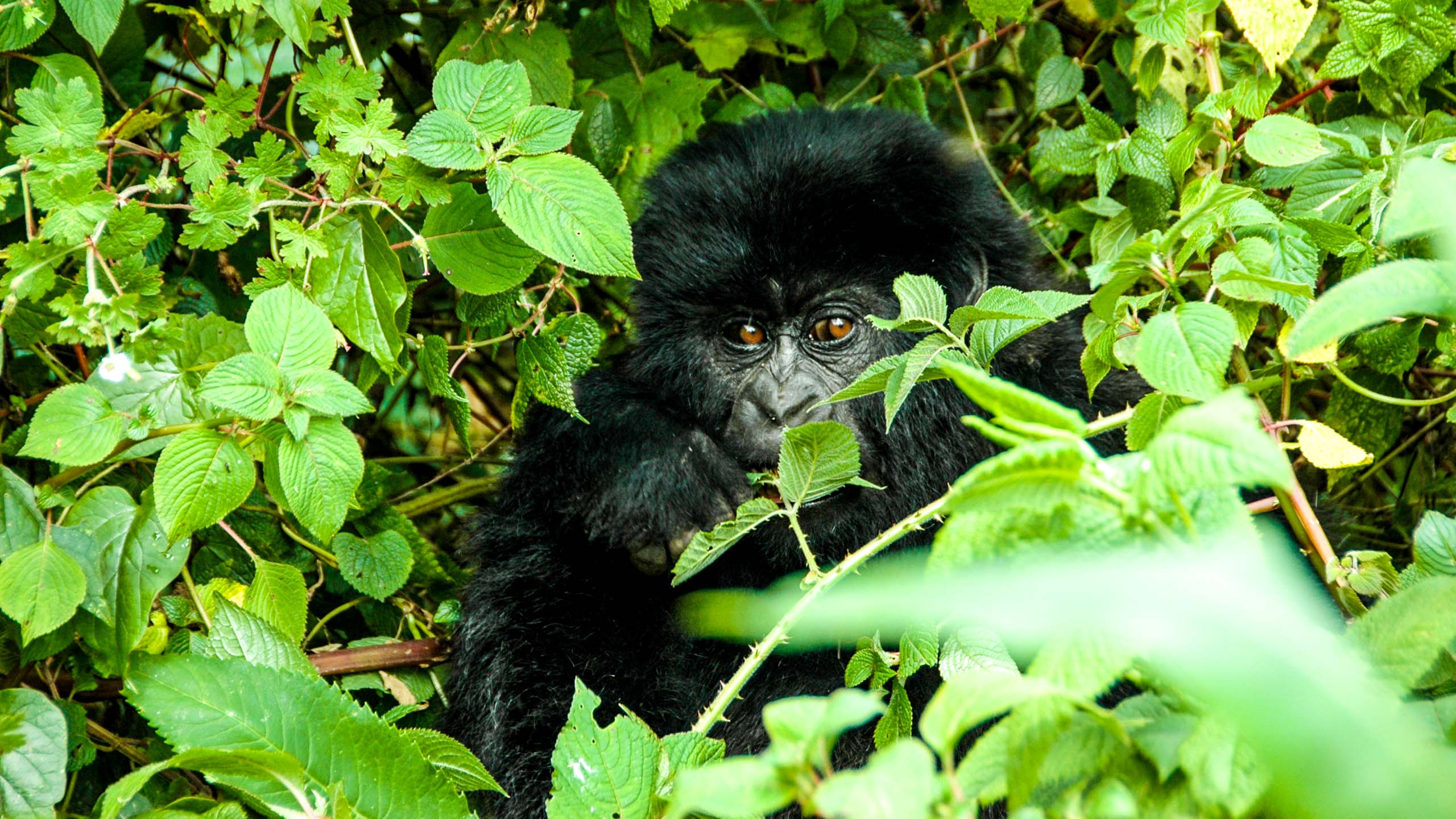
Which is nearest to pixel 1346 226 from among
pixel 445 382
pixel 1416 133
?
pixel 1416 133

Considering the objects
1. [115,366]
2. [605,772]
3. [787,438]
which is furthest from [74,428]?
[787,438]

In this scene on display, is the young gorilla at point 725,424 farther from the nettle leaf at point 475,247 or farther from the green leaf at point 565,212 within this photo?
the green leaf at point 565,212


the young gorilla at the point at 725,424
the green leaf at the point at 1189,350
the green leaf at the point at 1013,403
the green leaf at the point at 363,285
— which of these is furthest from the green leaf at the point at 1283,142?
the green leaf at the point at 363,285

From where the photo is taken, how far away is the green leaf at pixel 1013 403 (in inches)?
39.4

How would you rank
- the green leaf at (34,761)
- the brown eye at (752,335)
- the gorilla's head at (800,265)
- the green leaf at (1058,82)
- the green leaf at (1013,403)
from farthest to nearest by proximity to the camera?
the green leaf at (1058,82), the brown eye at (752,335), the gorilla's head at (800,265), the green leaf at (34,761), the green leaf at (1013,403)

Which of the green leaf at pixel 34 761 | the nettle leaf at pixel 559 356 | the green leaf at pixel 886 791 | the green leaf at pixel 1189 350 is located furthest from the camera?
the nettle leaf at pixel 559 356

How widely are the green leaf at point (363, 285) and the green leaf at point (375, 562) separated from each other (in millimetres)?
663

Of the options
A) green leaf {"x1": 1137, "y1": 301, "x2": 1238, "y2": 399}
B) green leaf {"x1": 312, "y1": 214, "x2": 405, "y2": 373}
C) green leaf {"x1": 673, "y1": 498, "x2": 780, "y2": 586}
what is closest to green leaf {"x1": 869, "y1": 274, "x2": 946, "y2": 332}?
green leaf {"x1": 673, "y1": 498, "x2": 780, "y2": 586}

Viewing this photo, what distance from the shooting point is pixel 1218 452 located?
0.93m

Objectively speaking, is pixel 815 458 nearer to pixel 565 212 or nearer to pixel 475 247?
pixel 565 212

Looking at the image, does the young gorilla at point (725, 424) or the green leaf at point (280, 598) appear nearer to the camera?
the green leaf at point (280, 598)

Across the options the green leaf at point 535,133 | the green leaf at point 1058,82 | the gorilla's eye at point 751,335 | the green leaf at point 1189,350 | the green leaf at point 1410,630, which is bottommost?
the gorilla's eye at point 751,335

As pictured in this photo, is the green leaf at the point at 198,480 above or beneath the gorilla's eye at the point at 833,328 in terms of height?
above

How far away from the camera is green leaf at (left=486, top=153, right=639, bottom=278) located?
205cm
